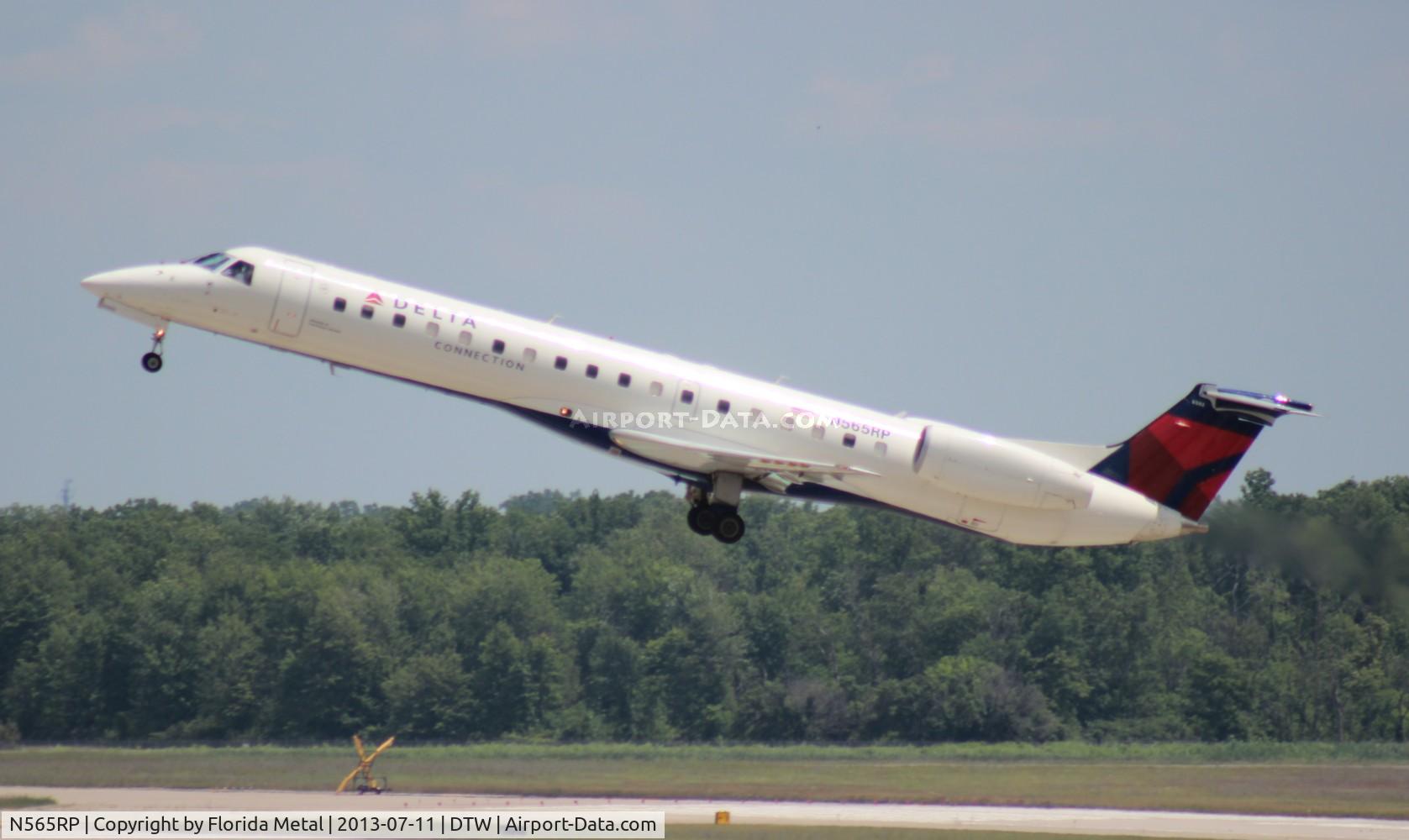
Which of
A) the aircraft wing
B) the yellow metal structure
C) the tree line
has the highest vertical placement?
the aircraft wing

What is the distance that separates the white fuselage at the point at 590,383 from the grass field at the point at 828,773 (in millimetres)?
9298

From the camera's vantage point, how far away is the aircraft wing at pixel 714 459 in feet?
92.8

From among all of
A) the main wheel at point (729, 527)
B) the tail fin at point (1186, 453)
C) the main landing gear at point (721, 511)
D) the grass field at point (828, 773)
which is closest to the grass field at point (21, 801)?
the grass field at point (828, 773)

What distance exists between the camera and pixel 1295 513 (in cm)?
3962

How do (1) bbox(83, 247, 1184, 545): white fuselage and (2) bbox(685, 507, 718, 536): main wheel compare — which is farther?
(2) bbox(685, 507, 718, 536): main wheel

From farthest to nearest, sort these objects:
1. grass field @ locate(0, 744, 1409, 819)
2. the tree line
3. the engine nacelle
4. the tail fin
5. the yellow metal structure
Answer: the tree line, grass field @ locate(0, 744, 1409, 819), the yellow metal structure, the tail fin, the engine nacelle

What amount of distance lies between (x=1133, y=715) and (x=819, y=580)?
625 inches

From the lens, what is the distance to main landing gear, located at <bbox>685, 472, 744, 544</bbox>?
97.1ft

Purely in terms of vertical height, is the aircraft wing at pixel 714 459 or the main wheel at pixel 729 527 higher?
the aircraft wing at pixel 714 459

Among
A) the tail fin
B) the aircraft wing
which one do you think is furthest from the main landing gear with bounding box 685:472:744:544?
the tail fin

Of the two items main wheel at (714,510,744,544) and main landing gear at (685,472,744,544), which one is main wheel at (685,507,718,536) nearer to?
main landing gear at (685,472,744,544)

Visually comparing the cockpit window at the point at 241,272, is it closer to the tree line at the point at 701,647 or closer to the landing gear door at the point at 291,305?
the landing gear door at the point at 291,305

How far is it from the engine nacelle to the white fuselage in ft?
0.08

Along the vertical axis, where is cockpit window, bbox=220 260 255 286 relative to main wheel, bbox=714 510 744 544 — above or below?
above
